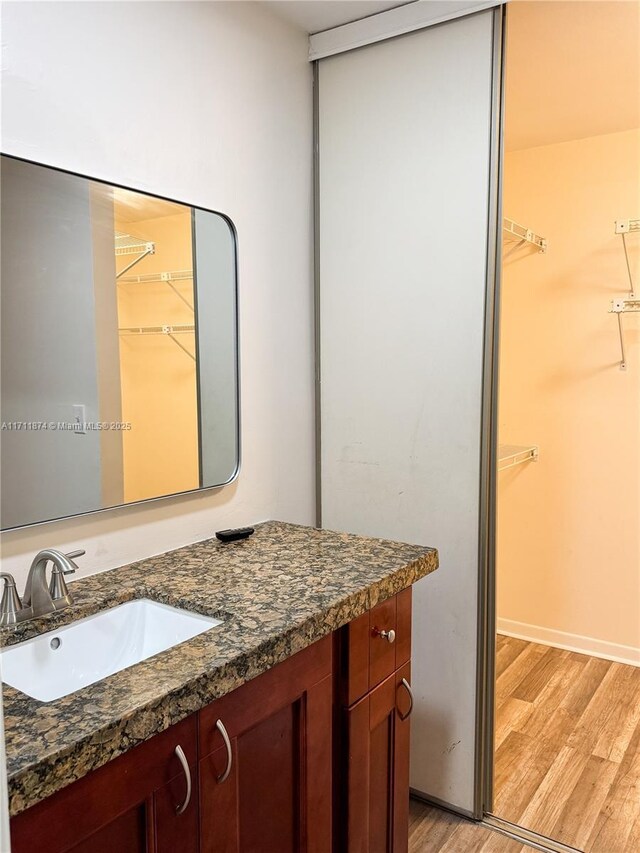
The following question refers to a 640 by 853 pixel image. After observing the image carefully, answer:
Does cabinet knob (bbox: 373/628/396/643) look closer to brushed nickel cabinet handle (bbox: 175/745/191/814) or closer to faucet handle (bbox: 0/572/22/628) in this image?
brushed nickel cabinet handle (bbox: 175/745/191/814)

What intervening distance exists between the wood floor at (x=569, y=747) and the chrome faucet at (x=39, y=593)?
4.83ft

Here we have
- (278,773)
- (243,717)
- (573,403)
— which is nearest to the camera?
(243,717)

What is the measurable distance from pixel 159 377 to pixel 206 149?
2.15 ft

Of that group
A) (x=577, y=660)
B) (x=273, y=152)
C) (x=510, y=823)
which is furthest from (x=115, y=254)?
(x=577, y=660)

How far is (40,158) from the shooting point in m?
1.35

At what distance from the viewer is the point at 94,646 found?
51.8 inches

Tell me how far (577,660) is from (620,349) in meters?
1.49

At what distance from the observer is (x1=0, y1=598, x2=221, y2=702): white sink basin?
1.19 metres

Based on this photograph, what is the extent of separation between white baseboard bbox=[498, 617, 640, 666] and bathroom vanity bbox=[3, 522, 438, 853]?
185cm

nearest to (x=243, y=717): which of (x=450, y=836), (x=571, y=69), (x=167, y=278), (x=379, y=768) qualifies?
(x=379, y=768)

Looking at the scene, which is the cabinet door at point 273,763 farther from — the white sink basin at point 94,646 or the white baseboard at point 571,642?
the white baseboard at point 571,642

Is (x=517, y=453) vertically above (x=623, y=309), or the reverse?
(x=623, y=309)

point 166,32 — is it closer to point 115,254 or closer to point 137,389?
point 115,254

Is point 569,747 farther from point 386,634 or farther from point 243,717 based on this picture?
point 243,717
